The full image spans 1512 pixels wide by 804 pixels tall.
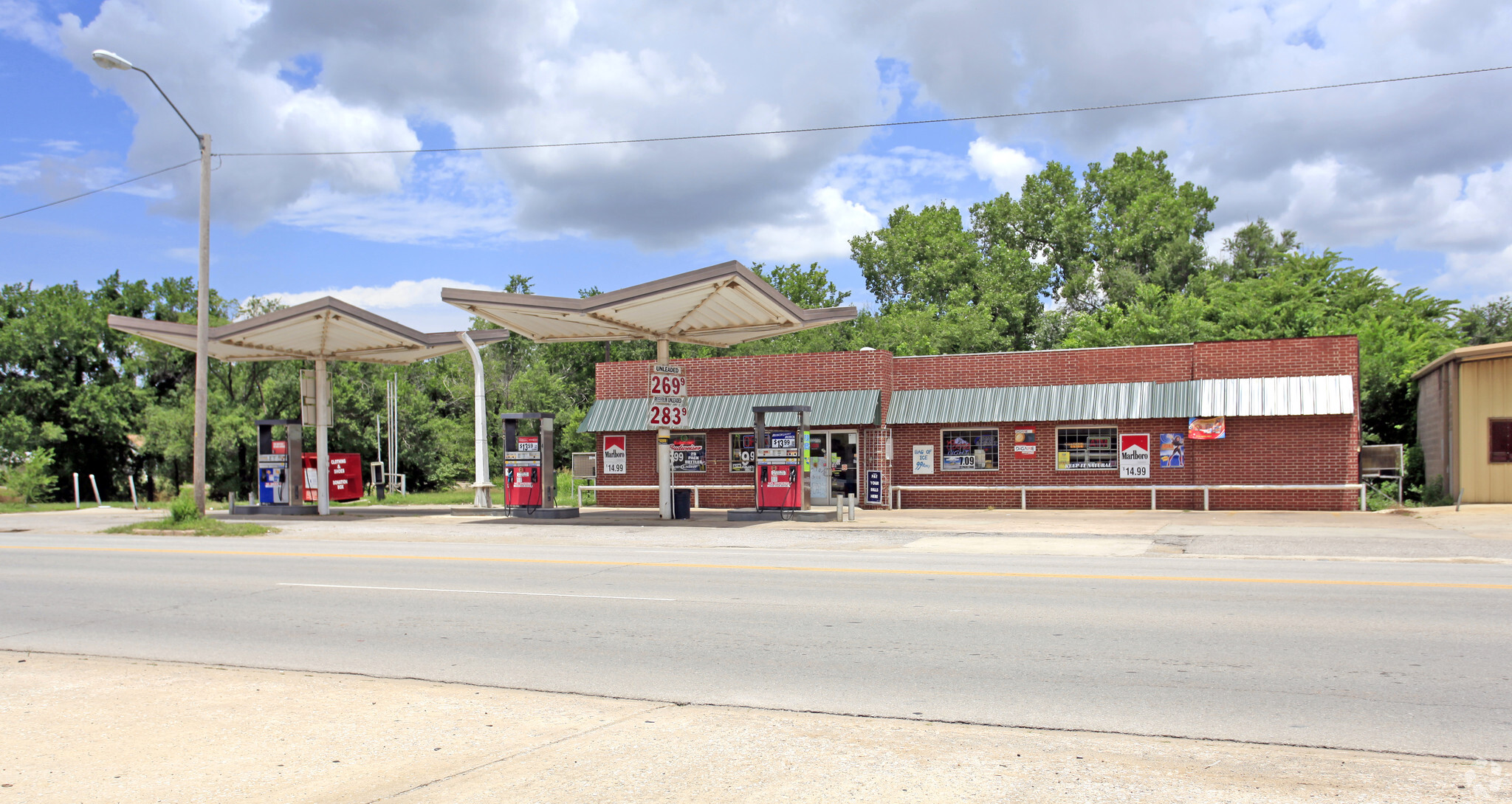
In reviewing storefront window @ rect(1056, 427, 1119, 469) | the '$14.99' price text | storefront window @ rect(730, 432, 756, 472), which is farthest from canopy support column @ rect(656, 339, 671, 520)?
storefront window @ rect(1056, 427, 1119, 469)

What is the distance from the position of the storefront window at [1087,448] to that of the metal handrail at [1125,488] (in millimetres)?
532

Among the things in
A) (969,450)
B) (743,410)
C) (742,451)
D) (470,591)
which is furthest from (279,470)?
(470,591)

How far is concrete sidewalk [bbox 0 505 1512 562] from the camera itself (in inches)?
614

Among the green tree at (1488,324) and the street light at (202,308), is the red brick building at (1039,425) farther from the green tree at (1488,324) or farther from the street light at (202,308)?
the green tree at (1488,324)

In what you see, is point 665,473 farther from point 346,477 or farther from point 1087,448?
point 346,477

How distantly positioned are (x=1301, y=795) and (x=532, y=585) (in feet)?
29.7

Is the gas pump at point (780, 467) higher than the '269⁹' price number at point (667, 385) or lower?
lower

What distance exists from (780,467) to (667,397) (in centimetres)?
301

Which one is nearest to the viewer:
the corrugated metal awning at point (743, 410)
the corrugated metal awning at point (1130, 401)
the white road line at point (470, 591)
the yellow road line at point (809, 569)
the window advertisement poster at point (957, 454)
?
the white road line at point (470, 591)

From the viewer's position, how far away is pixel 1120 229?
61.1 m

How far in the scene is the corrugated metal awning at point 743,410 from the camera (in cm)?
2598

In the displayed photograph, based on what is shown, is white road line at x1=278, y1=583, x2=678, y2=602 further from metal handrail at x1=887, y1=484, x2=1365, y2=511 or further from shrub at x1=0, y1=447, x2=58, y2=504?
shrub at x1=0, y1=447, x2=58, y2=504

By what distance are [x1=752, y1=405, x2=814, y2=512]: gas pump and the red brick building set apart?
301 centimetres

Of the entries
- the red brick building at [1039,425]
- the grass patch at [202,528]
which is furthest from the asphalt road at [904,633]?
the red brick building at [1039,425]
